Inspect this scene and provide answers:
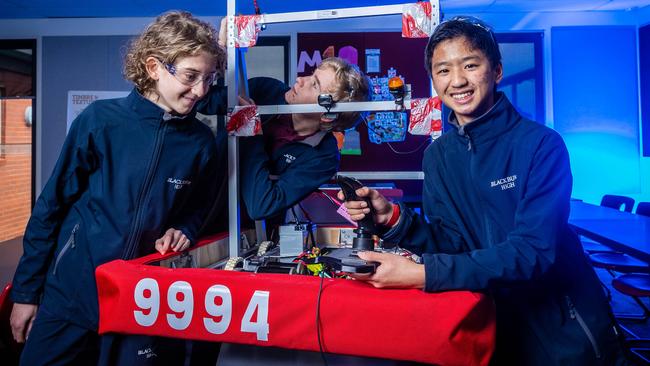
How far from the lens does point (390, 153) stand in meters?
4.39

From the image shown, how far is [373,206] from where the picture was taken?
117 cm

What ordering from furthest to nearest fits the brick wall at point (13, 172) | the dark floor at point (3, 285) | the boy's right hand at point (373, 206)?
→ the brick wall at point (13, 172)
the dark floor at point (3, 285)
the boy's right hand at point (373, 206)

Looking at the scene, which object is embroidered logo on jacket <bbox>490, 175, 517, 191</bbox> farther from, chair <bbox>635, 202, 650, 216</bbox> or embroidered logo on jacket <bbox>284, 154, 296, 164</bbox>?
chair <bbox>635, 202, 650, 216</bbox>

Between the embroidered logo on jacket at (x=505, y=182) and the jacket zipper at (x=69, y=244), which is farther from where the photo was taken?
the jacket zipper at (x=69, y=244)

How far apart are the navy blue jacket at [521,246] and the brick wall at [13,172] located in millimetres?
7698

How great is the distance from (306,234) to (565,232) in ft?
2.67

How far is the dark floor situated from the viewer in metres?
1.78

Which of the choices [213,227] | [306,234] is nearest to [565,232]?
[306,234]

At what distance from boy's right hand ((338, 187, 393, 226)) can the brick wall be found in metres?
7.46

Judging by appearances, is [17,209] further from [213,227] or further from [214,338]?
[214,338]

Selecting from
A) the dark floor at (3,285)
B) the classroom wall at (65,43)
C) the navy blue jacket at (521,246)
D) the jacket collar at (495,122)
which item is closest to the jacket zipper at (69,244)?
the dark floor at (3,285)

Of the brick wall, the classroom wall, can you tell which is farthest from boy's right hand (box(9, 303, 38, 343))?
the brick wall

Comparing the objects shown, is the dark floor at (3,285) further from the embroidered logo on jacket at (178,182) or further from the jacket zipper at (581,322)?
the jacket zipper at (581,322)

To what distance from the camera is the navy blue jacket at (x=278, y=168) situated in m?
1.40
